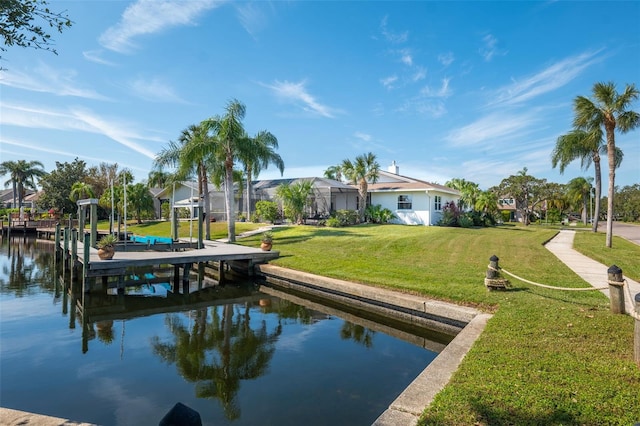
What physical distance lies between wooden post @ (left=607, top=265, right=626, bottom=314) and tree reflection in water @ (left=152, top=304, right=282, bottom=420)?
21.3 feet

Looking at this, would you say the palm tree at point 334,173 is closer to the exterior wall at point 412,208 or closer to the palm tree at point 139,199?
the exterior wall at point 412,208

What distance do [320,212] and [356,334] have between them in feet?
77.5

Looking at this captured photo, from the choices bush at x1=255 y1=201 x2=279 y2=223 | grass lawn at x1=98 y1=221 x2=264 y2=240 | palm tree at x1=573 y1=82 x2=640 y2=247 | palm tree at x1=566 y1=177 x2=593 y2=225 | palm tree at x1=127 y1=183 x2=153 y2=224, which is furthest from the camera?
palm tree at x1=566 y1=177 x2=593 y2=225

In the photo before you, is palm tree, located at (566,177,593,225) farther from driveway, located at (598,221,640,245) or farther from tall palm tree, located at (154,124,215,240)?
tall palm tree, located at (154,124,215,240)

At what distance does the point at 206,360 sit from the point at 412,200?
2449 cm

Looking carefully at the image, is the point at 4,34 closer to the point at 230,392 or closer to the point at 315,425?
the point at 230,392

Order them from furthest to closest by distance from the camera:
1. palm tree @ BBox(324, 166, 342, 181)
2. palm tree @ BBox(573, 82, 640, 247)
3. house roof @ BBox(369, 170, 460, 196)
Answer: palm tree @ BBox(324, 166, 342, 181) < house roof @ BBox(369, 170, 460, 196) < palm tree @ BBox(573, 82, 640, 247)

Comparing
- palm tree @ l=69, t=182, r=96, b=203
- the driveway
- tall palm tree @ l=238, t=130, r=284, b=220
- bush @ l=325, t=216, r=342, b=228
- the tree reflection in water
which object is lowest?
the tree reflection in water

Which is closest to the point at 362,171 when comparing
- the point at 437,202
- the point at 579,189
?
the point at 437,202

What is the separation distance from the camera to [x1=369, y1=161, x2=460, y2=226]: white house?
1130 inches

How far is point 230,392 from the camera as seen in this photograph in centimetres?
583

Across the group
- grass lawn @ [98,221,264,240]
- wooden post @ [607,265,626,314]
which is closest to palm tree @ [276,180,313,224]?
grass lawn @ [98,221,264,240]

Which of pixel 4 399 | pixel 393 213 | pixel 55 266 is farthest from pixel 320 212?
pixel 4 399

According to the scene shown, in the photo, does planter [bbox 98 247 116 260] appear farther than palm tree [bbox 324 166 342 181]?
No
